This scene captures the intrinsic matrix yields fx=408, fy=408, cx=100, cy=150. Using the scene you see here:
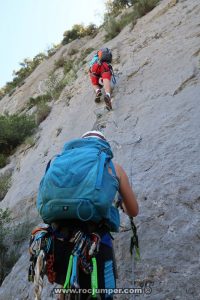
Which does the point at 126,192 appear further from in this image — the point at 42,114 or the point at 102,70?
the point at 42,114

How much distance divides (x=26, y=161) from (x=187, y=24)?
4.96 metres

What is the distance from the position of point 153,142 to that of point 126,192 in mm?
2622

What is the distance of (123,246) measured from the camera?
4.18 metres

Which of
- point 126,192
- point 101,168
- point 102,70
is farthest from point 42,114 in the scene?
point 101,168

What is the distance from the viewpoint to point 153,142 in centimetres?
574

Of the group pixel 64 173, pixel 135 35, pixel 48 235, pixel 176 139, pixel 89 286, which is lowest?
pixel 135 35

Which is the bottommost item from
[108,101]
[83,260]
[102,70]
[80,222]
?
[108,101]

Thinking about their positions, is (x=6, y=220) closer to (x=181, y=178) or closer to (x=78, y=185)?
(x=181, y=178)

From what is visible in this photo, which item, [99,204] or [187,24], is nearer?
[99,204]

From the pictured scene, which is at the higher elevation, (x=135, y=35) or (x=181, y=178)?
(x=181, y=178)

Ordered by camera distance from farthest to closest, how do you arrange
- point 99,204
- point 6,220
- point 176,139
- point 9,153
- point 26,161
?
point 9,153
point 26,161
point 6,220
point 176,139
point 99,204

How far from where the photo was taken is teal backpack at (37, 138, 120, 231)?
282 centimetres

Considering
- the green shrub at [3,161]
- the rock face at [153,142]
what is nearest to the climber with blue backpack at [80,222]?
the rock face at [153,142]

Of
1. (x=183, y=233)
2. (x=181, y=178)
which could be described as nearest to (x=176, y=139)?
(x=181, y=178)
